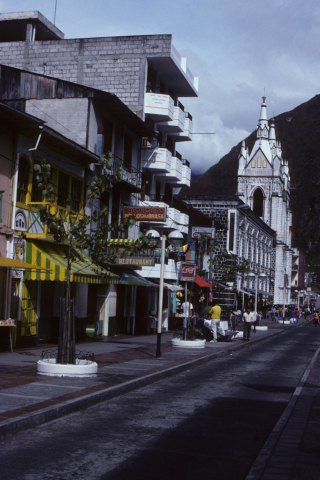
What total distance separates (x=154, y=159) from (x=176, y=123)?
298 centimetres

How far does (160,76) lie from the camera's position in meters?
35.4

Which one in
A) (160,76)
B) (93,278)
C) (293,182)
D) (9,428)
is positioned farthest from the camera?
(293,182)


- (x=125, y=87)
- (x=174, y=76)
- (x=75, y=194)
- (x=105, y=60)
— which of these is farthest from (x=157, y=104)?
(x=75, y=194)

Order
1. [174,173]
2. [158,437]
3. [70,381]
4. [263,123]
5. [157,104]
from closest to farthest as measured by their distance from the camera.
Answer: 1. [158,437]
2. [70,381]
3. [157,104]
4. [174,173]
5. [263,123]

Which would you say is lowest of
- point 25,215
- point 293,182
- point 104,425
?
point 104,425

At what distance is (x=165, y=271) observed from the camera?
3462cm

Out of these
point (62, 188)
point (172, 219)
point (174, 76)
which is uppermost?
point (174, 76)

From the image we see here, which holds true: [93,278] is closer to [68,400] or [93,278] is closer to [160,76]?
[68,400]

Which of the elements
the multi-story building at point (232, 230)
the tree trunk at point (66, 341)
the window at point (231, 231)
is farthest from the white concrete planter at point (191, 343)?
the window at point (231, 231)

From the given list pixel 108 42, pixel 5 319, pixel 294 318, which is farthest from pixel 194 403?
pixel 294 318

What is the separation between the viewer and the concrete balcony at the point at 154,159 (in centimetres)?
3369

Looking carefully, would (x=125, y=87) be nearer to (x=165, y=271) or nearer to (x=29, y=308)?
(x=165, y=271)

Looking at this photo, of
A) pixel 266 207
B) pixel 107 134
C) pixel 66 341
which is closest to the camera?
pixel 66 341

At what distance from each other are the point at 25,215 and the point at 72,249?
7017mm
